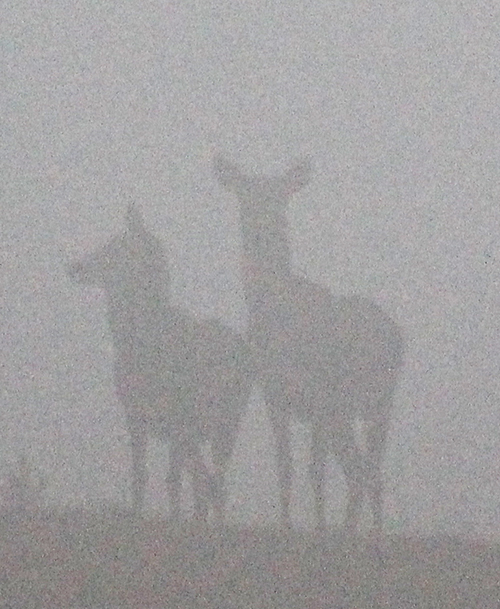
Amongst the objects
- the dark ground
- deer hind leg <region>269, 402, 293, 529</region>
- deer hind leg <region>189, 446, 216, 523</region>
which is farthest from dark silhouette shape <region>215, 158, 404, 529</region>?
the dark ground

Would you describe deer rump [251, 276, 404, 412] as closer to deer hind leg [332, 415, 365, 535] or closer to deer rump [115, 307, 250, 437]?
deer hind leg [332, 415, 365, 535]

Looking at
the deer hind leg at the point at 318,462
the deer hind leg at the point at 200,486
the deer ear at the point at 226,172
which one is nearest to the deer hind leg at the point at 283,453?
the deer hind leg at the point at 318,462

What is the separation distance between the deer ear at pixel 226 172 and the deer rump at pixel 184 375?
1.39 metres

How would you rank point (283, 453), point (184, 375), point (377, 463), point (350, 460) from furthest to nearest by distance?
1. point (377, 463)
2. point (350, 460)
3. point (283, 453)
4. point (184, 375)

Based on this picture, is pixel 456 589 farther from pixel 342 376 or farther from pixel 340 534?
pixel 342 376

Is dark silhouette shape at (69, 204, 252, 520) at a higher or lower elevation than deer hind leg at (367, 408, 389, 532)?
higher

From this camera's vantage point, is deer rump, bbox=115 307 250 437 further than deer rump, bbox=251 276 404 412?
No

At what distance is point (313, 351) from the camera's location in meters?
9.66

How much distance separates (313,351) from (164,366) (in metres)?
1.33

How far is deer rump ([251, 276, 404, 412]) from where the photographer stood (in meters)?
9.64

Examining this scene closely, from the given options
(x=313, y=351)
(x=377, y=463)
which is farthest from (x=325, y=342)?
(x=377, y=463)

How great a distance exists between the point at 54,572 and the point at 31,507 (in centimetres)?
196

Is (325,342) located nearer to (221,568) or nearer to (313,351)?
(313,351)

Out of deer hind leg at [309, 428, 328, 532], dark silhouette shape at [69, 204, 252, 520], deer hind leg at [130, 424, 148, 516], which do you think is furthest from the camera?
deer hind leg at [309, 428, 328, 532]
